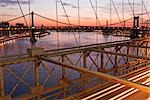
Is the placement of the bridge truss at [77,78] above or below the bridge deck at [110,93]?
above

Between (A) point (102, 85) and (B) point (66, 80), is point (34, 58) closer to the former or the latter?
(B) point (66, 80)

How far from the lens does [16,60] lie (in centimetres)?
600

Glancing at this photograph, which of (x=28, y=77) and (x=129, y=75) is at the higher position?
(x=129, y=75)

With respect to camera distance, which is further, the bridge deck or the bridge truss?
the bridge deck

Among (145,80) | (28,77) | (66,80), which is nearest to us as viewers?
(66,80)

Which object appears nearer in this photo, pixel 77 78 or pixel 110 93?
pixel 110 93

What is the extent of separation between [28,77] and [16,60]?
88.2 feet

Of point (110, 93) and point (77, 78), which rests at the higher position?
point (77, 78)

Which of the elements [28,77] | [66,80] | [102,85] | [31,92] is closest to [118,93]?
[102,85]

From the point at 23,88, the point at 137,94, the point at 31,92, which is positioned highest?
the point at 31,92

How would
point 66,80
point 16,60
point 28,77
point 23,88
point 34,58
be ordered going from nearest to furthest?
point 16,60, point 34,58, point 66,80, point 23,88, point 28,77

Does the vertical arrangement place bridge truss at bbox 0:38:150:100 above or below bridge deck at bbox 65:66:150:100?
above

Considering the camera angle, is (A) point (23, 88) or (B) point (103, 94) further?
(A) point (23, 88)

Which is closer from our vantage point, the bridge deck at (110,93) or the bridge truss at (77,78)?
the bridge truss at (77,78)
